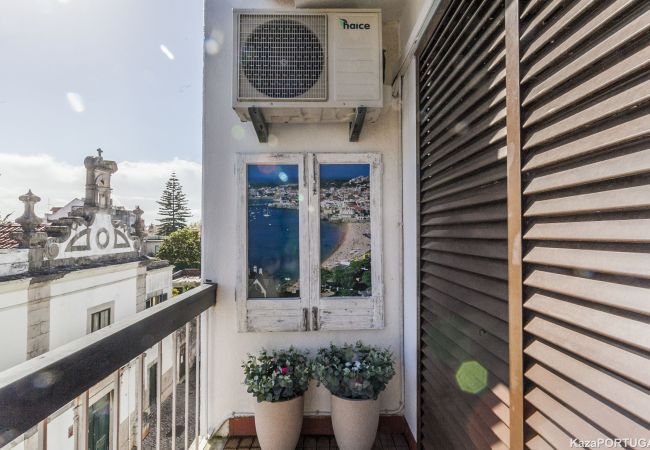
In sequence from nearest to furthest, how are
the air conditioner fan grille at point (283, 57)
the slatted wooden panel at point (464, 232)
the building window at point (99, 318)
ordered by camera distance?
the slatted wooden panel at point (464, 232), the air conditioner fan grille at point (283, 57), the building window at point (99, 318)

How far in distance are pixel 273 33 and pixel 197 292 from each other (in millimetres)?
1637

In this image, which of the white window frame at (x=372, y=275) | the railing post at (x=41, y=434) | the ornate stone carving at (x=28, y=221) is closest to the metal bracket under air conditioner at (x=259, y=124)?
the white window frame at (x=372, y=275)

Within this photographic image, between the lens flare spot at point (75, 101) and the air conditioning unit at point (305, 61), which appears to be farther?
the lens flare spot at point (75, 101)

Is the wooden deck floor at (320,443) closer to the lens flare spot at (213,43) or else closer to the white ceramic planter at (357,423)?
the white ceramic planter at (357,423)

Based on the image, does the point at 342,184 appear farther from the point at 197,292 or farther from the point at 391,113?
the point at 197,292

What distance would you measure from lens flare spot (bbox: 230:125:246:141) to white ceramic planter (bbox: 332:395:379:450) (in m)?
1.91

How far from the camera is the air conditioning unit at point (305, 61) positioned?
6.03 feet

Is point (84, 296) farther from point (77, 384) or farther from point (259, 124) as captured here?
point (77, 384)

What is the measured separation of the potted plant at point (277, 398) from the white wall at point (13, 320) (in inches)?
98.5

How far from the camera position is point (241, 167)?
7.14ft

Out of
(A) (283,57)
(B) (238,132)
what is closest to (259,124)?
(B) (238,132)

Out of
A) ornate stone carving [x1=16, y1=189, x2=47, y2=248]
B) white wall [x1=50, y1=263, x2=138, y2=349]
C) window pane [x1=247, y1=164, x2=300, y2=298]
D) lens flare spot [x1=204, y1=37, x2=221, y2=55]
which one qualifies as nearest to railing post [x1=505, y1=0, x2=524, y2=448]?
window pane [x1=247, y1=164, x2=300, y2=298]

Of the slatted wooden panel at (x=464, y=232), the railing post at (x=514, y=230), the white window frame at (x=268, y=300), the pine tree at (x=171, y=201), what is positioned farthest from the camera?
the pine tree at (x=171, y=201)

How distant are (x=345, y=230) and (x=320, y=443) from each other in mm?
1466
